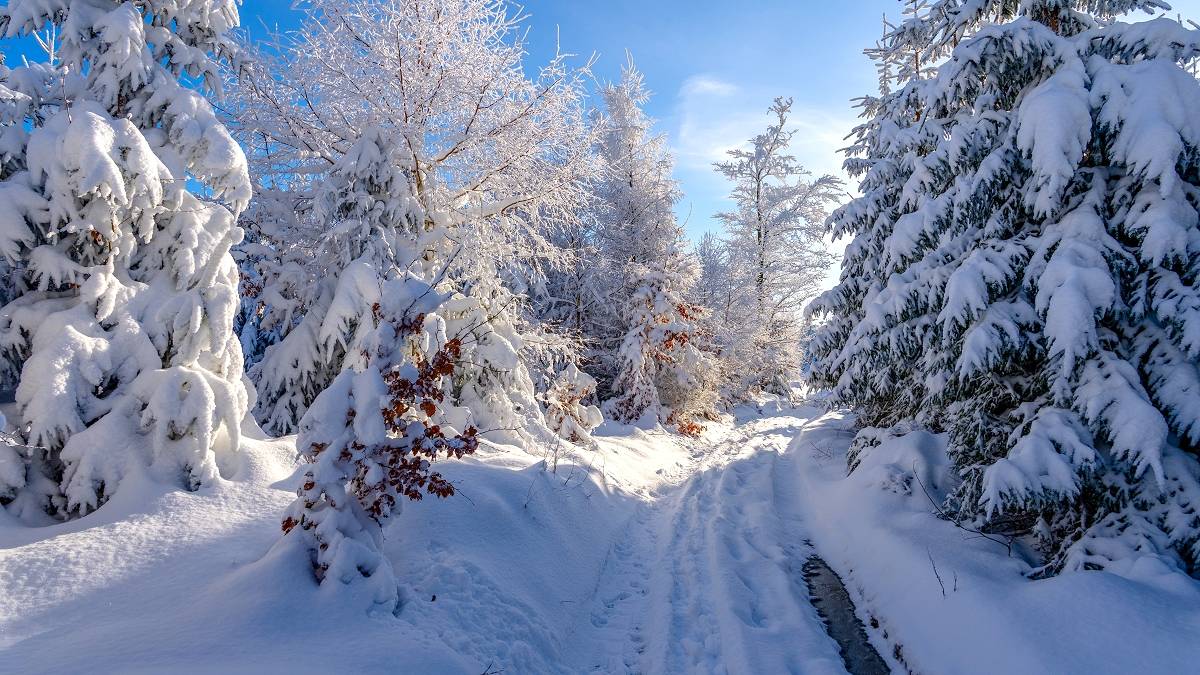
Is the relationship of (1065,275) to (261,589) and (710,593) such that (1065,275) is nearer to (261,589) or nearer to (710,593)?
(710,593)

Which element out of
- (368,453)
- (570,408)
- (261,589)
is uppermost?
(368,453)

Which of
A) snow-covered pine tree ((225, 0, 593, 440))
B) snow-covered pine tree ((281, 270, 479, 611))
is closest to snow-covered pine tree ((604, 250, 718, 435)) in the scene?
snow-covered pine tree ((225, 0, 593, 440))

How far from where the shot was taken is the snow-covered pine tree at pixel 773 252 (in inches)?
916

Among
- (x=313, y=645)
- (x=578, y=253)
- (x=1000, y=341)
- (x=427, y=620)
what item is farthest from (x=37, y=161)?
(x=578, y=253)

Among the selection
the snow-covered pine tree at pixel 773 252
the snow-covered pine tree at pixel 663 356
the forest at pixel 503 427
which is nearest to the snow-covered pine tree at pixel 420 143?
the forest at pixel 503 427

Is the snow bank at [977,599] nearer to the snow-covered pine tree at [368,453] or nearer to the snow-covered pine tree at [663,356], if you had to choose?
the snow-covered pine tree at [368,453]

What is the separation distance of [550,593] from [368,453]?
215 cm

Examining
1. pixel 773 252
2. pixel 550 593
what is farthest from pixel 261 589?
pixel 773 252

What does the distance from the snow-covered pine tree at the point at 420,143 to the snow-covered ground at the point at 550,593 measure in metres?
2.43

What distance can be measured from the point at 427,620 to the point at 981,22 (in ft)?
29.0

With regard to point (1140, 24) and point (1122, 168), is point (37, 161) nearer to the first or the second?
point (1122, 168)

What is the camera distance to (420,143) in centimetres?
868

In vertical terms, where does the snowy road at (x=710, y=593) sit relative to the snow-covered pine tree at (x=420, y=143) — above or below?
below

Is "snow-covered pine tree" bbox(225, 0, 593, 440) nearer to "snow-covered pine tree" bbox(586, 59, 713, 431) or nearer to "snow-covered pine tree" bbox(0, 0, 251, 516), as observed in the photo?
"snow-covered pine tree" bbox(0, 0, 251, 516)
